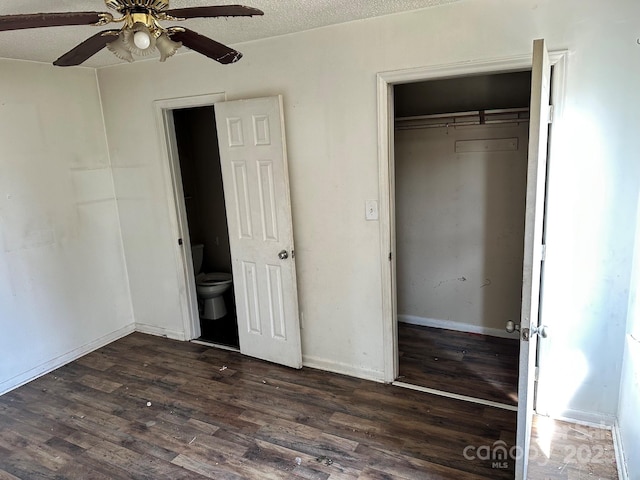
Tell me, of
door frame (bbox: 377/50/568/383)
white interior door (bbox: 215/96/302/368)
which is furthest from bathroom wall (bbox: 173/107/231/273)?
door frame (bbox: 377/50/568/383)

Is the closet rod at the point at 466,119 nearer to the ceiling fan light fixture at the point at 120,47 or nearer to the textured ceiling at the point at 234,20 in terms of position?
the textured ceiling at the point at 234,20

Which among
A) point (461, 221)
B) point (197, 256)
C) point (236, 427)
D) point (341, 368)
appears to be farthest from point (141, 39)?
point (197, 256)

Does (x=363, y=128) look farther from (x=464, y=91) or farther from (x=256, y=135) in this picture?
(x=464, y=91)

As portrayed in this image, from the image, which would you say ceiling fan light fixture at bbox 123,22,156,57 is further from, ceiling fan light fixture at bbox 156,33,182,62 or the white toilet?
the white toilet

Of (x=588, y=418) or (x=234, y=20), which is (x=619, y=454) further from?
(x=234, y=20)

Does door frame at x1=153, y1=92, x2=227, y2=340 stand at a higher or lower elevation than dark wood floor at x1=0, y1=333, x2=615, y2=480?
higher

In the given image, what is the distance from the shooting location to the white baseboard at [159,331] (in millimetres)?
3779

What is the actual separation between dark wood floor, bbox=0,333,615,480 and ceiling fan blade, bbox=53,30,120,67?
1998 millimetres

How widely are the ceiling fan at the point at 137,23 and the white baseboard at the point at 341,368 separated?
2200 mm

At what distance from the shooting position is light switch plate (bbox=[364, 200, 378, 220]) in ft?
8.89

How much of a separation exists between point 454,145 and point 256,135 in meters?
1.61

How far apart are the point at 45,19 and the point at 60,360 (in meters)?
2.85

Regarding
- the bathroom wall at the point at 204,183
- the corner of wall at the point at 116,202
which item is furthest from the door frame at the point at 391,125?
the corner of wall at the point at 116,202

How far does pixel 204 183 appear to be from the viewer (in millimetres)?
4590
